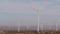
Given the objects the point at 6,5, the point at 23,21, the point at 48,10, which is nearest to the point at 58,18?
the point at 48,10

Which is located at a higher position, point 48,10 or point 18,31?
point 48,10

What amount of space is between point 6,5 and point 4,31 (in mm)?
319

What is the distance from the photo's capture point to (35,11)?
332 cm

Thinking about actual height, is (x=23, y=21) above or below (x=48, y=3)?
below

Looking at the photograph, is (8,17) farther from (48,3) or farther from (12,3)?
(48,3)

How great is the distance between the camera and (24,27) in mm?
3328

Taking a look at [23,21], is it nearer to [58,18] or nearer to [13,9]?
[13,9]

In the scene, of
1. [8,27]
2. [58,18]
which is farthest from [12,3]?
[58,18]

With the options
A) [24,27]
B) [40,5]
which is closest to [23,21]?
[24,27]

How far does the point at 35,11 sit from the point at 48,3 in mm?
187

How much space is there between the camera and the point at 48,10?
131 inches

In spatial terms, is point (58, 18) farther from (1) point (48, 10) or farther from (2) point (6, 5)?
(2) point (6, 5)

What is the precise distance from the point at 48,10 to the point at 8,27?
0.53 metres

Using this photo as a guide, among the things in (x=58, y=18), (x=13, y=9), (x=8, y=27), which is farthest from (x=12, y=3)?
(x=58, y=18)
